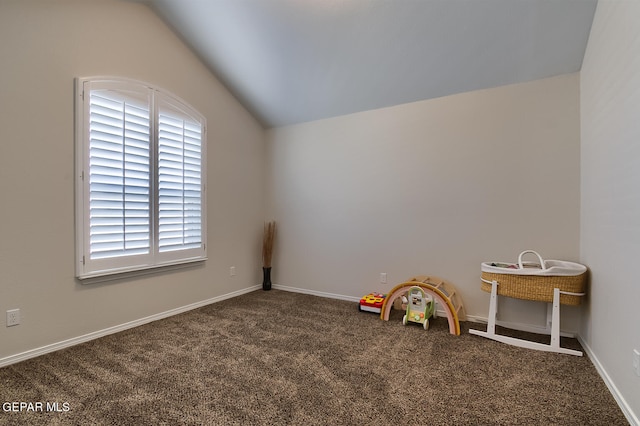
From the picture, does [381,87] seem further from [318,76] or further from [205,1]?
[205,1]

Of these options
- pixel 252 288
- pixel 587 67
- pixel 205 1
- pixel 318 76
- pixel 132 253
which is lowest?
pixel 252 288

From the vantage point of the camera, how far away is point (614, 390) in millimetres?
1713

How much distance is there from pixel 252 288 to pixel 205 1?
3.34 metres

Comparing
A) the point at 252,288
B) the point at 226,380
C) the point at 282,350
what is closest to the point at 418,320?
the point at 282,350

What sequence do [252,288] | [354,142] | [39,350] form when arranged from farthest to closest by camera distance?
1. [252,288]
2. [354,142]
3. [39,350]

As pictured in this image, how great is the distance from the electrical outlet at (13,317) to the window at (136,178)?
0.42 metres

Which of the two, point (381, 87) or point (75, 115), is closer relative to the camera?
point (75, 115)

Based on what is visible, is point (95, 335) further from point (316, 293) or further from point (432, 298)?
point (432, 298)

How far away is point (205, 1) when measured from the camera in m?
2.78

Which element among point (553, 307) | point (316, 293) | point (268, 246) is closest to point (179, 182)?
point (268, 246)

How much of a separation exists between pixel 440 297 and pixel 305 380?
145 centimetres

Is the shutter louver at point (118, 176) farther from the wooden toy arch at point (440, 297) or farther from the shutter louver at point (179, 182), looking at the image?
the wooden toy arch at point (440, 297)

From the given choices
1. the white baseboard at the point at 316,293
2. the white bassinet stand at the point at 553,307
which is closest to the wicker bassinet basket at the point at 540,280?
the white bassinet stand at the point at 553,307

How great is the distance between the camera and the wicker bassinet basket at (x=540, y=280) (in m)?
2.24
